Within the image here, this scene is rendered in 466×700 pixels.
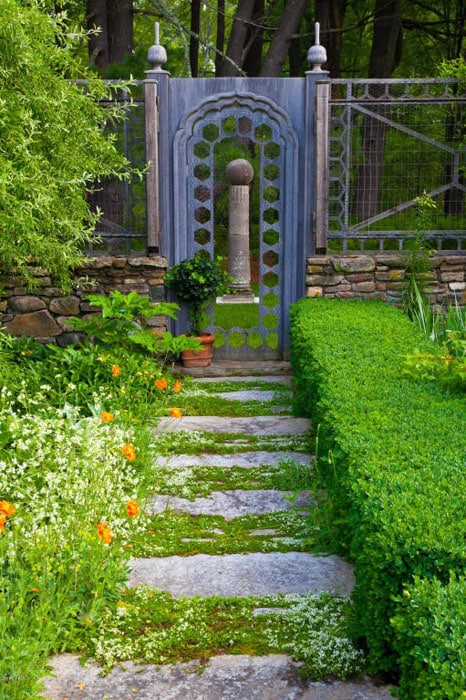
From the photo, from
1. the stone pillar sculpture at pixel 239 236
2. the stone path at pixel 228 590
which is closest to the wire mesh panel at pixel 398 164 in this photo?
the stone path at pixel 228 590

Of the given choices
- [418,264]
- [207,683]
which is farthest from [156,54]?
[207,683]

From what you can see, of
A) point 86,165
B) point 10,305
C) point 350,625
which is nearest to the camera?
point 350,625

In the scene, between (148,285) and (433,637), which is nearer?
(433,637)

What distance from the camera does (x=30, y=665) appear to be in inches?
93.8

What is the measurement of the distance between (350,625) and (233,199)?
A: 8.95m

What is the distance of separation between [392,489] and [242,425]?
302 centimetres

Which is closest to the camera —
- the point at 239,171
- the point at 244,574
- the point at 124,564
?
the point at 124,564

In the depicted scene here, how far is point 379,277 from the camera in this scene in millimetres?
7426

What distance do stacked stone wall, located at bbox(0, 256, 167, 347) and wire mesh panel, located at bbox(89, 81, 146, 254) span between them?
212 mm

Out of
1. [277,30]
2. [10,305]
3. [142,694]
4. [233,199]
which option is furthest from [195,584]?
[277,30]

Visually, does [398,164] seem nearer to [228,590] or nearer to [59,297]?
[59,297]

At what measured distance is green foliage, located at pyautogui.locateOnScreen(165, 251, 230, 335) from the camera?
7.26 meters

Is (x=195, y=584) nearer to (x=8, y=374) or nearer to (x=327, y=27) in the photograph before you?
(x=8, y=374)

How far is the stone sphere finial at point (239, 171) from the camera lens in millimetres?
10000
